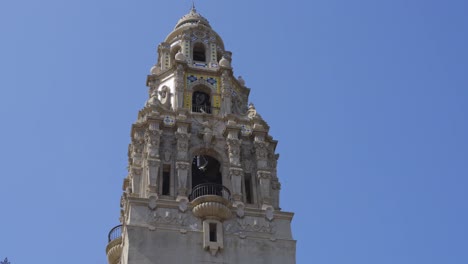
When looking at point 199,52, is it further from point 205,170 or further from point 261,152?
point 261,152

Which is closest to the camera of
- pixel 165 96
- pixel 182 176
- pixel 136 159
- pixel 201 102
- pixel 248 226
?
pixel 248 226

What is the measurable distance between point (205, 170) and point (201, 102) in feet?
15.1

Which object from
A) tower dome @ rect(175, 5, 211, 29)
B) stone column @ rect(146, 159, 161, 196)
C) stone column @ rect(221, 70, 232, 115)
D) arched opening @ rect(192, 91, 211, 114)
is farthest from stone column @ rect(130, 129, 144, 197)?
tower dome @ rect(175, 5, 211, 29)

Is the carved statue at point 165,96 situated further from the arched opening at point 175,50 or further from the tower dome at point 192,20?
the tower dome at point 192,20

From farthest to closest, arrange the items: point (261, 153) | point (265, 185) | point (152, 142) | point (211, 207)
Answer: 1. point (261, 153)
2. point (152, 142)
3. point (265, 185)
4. point (211, 207)

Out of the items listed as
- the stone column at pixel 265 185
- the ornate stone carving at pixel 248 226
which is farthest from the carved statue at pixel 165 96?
the ornate stone carving at pixel 248 226

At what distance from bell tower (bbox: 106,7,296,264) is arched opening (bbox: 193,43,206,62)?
0.14 meters

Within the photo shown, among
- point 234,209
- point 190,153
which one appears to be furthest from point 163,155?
point 234,209

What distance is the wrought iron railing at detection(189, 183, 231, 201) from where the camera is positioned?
1499 inches

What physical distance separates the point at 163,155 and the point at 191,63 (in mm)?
8397

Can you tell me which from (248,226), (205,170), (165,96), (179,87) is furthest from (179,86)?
(248,226)

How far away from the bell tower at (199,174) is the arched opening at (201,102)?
2.4 inches

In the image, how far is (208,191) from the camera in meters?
38.2

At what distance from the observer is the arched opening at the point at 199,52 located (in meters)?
49.1
